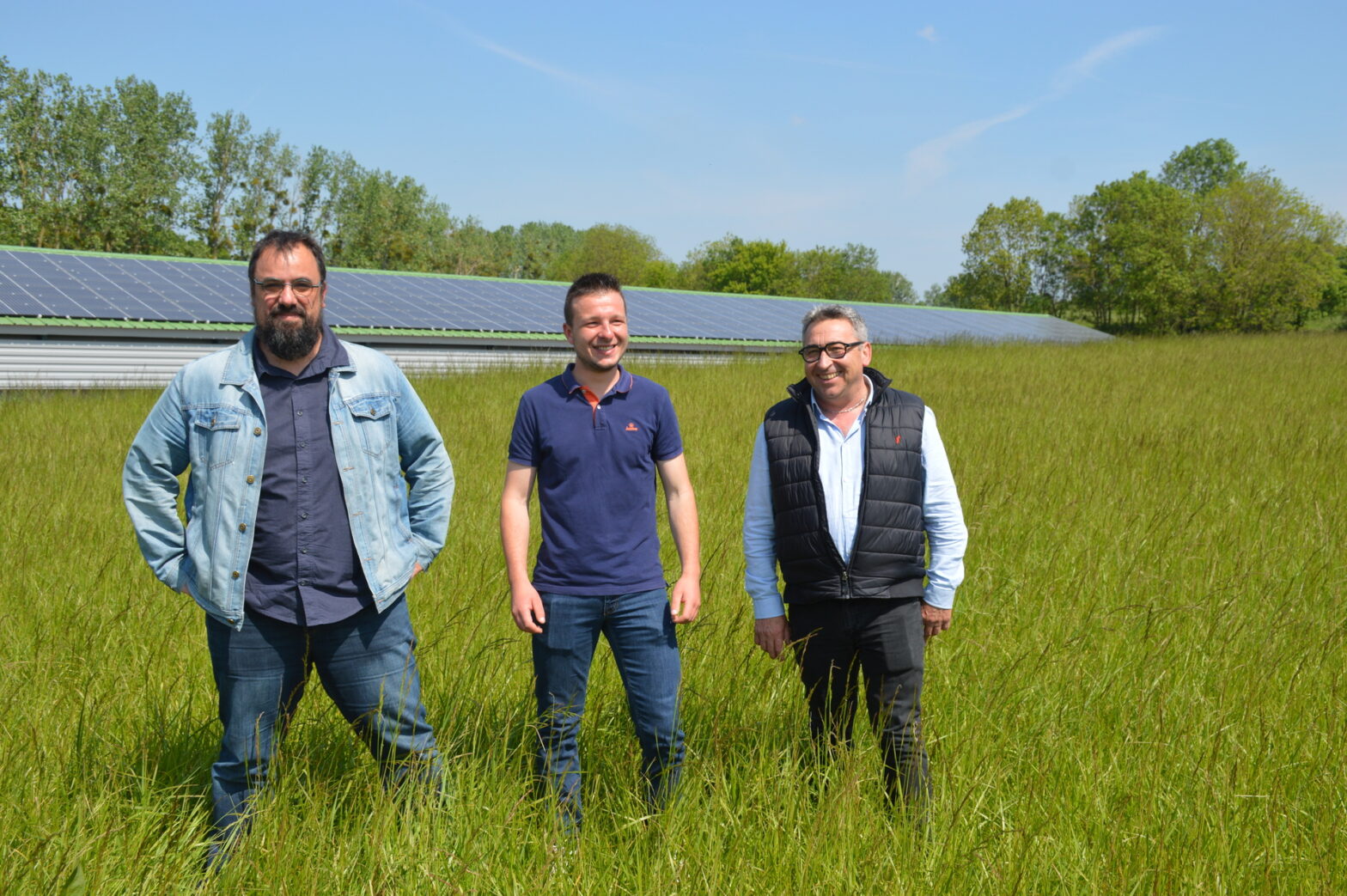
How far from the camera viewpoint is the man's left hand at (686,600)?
262cm

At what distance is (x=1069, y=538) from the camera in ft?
17.8

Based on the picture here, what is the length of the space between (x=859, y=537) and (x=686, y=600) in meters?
0.56

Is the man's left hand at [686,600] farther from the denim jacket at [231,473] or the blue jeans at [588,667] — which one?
the denim jacket at [231,473]

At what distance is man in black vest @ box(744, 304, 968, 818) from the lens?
2.62m

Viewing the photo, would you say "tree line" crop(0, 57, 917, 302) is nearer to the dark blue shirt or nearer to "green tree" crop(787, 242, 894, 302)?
"green tree" crop(787, 242, 894, 302)

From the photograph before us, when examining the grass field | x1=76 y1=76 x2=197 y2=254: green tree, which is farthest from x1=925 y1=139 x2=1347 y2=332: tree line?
x1=76 y1=76 x2=197 y2=254: green tree

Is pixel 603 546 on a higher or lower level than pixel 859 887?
higher

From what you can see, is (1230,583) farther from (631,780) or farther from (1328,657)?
(631,780)

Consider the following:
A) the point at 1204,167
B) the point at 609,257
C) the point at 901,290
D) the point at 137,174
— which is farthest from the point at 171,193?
the point at 901,290

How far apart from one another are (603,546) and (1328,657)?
317cm

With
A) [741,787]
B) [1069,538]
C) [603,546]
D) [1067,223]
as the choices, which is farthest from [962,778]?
[1067,223]

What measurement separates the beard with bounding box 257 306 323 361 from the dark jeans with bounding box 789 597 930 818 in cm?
167

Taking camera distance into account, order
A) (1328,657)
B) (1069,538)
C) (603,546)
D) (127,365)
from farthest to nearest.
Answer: (127,365) < (1069,538) < (1328,657) < (603,546)

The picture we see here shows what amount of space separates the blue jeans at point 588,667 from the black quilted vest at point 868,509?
1.51 feet
